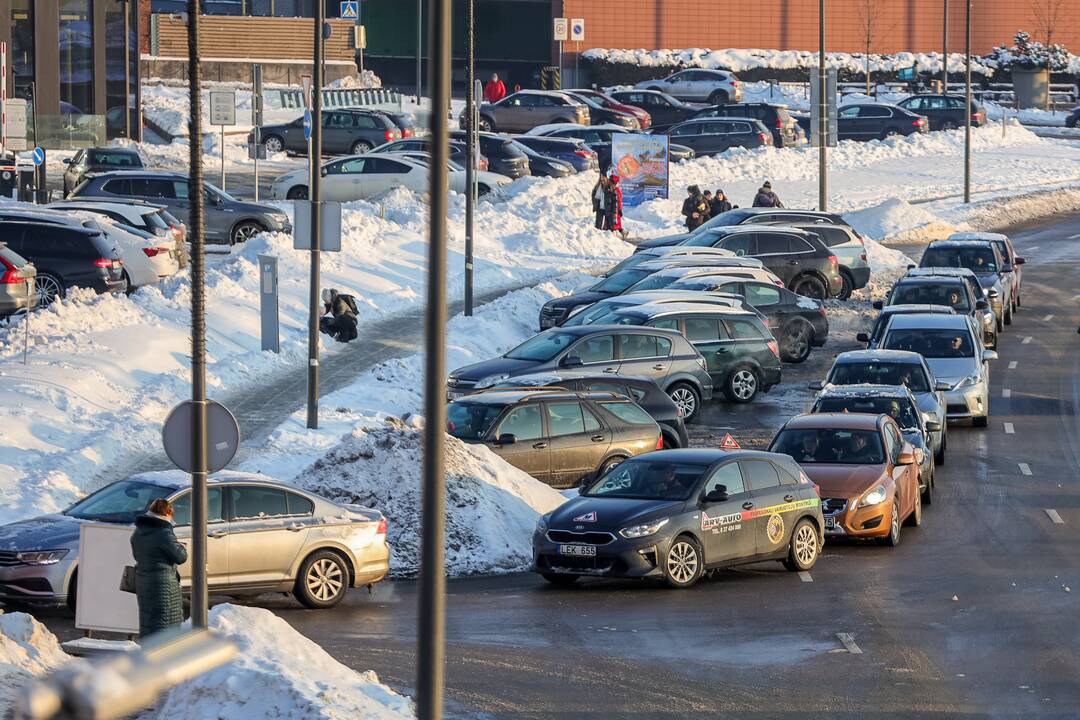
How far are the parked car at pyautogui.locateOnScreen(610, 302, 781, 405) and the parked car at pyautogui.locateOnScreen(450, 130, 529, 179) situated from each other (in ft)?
67.2

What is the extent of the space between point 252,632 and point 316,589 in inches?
191

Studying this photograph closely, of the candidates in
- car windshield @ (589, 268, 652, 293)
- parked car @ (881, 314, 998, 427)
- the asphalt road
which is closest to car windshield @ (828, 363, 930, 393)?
parked car @ (881, 314, 998, 427)

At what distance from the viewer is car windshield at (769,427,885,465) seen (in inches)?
820

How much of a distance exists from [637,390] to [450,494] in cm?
534

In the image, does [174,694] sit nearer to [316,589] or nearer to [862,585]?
[316,589]

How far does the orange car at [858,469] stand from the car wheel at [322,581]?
606 cm

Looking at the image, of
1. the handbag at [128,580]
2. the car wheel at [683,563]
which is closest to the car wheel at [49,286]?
the car wheel at [683,563]

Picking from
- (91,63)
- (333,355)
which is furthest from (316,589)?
(91,63)

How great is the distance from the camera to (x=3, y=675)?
36.9 ft

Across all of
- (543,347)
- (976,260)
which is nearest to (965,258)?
(976,260)

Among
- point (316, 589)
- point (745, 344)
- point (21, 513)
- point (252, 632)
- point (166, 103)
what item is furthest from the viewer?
point (166, 103)

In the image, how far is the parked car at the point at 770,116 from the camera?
2466 inches

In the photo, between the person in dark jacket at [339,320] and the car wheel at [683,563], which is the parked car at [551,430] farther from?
the person in dark jacket at [339,320]

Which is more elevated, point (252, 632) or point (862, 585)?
point (252, 632)
